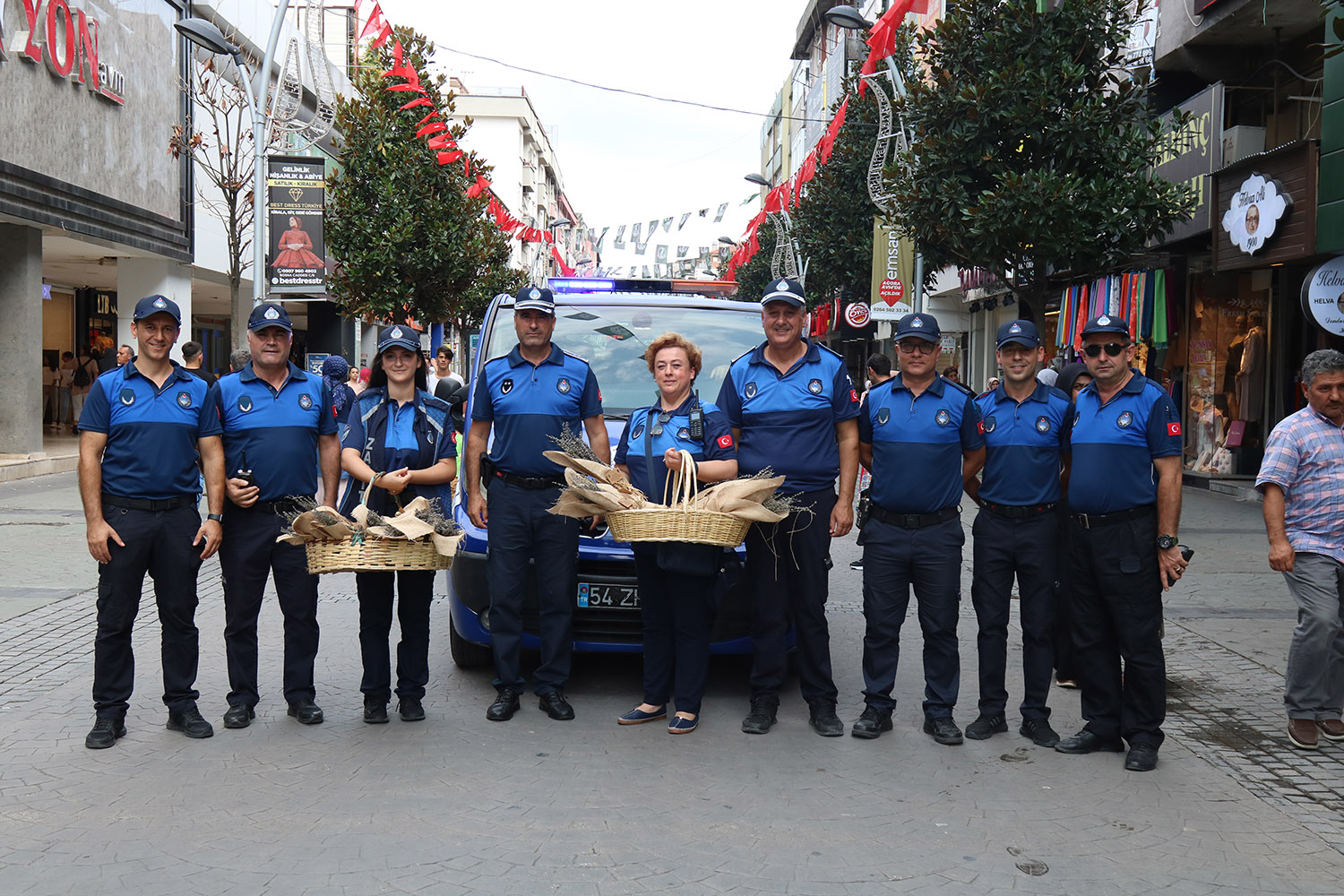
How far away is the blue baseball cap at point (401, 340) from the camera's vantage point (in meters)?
5.86

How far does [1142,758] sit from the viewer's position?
528 cm

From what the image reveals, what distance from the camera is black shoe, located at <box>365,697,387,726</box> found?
5.76 m

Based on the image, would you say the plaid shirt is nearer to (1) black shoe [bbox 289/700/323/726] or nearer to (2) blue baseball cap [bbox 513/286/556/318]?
(2) blue baseball cap [bbox 513/286/556/318]

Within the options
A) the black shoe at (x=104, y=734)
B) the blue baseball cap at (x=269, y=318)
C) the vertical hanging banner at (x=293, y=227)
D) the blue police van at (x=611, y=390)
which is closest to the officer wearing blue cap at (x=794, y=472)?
the blue police van at (x=611, y=390)

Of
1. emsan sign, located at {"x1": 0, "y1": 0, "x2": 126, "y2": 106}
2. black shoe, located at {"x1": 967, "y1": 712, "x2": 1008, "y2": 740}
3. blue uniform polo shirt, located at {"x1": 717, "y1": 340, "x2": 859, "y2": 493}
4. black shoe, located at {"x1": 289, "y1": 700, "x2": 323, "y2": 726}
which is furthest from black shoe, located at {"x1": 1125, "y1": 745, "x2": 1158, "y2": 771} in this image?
emsan sign, located at {"x1": 0, "y1": 0, "x2": 126, "y2": 106}

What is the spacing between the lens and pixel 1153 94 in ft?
59.4

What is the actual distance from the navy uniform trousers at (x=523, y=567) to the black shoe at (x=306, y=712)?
0.85 meters

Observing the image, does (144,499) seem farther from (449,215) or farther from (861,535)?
(449,215)

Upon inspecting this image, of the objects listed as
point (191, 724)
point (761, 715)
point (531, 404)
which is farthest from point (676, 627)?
point (191, 724)

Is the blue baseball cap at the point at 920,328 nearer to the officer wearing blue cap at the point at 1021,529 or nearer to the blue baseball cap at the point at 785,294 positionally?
the officer wearing blue cap at the point at 1021,529

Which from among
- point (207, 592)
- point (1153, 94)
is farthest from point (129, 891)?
point (1153, 94)

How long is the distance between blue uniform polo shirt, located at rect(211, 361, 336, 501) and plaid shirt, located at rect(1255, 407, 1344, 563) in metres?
4.42

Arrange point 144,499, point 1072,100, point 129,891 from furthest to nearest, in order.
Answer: point 1072,100 < point 144,499 < point 129,891

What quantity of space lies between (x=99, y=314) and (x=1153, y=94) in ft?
85.9
